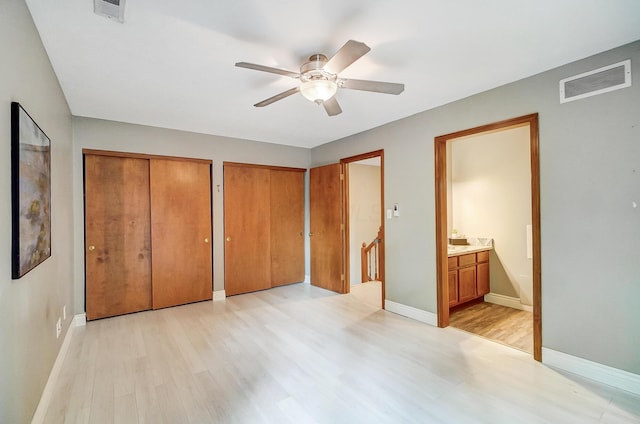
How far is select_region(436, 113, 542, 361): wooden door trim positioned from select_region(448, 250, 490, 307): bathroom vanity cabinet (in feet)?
1.49

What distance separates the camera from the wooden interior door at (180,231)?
3.94m

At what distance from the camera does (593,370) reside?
2.21 m

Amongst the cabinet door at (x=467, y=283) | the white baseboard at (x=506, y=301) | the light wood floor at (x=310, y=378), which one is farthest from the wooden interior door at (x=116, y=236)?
the white baseboard at (x=506, y=301)

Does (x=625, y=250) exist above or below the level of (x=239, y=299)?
above

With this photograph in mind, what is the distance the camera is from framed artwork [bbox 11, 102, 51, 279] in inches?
56.9

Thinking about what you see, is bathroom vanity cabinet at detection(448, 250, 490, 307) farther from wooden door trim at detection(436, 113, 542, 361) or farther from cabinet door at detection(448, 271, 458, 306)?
wooden door trim at detection(436, 113, 542, 361)

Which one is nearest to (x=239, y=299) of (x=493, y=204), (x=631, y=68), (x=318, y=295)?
(x=318, y=295)

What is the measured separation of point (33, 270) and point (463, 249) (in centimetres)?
437

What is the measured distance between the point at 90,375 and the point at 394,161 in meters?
3.70

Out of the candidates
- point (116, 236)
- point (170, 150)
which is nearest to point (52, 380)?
point (116, 236)

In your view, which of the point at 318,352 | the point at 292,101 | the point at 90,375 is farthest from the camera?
the point at 292,101

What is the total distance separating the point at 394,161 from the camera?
3725 millimetres

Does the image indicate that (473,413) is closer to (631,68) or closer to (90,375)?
(631,68)

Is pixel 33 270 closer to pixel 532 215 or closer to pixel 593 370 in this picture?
pixel 532 215
